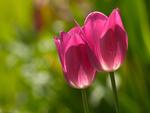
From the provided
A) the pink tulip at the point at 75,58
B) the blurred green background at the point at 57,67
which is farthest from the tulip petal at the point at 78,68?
the blurred green background at the point at 57,67

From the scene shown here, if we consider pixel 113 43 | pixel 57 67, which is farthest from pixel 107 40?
pixel 57 67

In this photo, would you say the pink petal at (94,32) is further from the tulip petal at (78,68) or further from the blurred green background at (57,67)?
the blurred green background at (57,67)

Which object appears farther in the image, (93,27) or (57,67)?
(57,67)

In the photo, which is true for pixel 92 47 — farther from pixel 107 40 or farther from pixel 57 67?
pixel 57 67

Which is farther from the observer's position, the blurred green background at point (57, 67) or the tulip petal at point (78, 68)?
the blurred green background at point (57, 67)

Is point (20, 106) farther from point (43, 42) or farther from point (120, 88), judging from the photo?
point (120, 88)

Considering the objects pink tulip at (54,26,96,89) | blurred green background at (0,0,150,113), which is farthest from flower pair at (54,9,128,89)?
blurred green background at (0,0,150,113)
